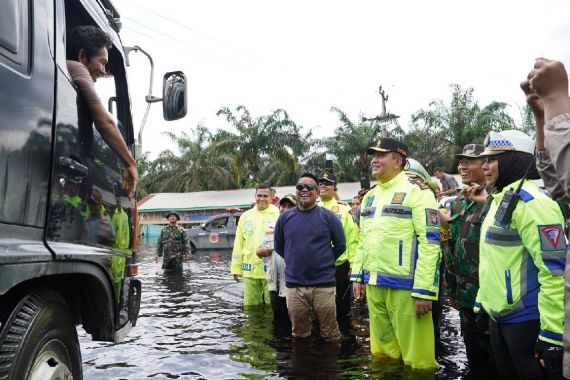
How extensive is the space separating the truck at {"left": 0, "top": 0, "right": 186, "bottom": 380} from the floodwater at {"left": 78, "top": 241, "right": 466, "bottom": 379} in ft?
6.34

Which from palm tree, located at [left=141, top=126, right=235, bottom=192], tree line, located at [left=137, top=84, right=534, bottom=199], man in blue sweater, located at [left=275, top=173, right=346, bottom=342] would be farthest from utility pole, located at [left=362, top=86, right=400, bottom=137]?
man in blue sweater, located at [left=275, top=173, right=346, bottom=342]

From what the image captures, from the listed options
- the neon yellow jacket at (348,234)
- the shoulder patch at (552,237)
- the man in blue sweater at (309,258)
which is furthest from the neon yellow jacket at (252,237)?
the shoulder patch at (552,237)

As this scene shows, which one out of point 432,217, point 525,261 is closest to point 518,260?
point 525,261

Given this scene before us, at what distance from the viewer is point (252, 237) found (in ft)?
23.4

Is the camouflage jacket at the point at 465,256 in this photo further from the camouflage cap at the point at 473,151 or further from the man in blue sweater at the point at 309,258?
the man in blue sweater at the point at 309,258

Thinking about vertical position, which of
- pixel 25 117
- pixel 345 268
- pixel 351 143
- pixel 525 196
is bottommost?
pixel 345 268

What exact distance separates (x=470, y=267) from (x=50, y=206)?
3.23 m

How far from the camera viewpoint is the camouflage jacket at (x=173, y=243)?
12023 mm

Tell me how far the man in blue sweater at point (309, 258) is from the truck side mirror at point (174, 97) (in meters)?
1.89

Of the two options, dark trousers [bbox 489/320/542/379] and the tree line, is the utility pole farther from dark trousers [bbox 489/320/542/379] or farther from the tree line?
dark trousers [bbox 489/320/542/379]

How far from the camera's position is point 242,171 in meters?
35.2

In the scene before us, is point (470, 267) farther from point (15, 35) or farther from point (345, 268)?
point (15, 35)

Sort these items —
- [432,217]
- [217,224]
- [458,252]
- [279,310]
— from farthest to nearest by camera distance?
[217,224] → [279,310] → [458,252] → [432,217]

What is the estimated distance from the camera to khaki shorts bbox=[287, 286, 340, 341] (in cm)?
520
